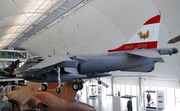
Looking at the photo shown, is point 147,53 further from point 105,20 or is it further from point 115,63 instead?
point 105,20

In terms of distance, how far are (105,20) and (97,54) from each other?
11.0m

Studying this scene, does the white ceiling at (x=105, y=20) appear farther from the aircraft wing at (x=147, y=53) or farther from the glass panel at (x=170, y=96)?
the aircraft wing at (x=147, y=53)

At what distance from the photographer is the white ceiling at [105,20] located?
16.1 metres

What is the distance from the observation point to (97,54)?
10680 mm

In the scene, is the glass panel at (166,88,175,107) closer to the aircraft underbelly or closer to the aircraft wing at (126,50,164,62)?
the aircraft underbelly

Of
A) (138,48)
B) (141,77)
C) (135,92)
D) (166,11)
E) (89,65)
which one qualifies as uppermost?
(166,11)

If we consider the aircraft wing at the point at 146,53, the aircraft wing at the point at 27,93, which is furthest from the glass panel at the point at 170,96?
the aircraft wing at the point at 27,93

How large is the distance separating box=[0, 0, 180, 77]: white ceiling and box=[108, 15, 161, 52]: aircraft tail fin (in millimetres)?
5878

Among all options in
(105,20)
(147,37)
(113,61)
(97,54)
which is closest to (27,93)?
(97,54)

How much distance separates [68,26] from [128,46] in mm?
16195

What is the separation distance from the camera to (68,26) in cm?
2522

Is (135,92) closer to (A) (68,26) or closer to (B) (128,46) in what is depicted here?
(A) (68,26)

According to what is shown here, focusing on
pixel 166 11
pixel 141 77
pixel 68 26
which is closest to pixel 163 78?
pixel 141 77

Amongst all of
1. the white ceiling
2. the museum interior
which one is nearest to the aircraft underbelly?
the museum interior
